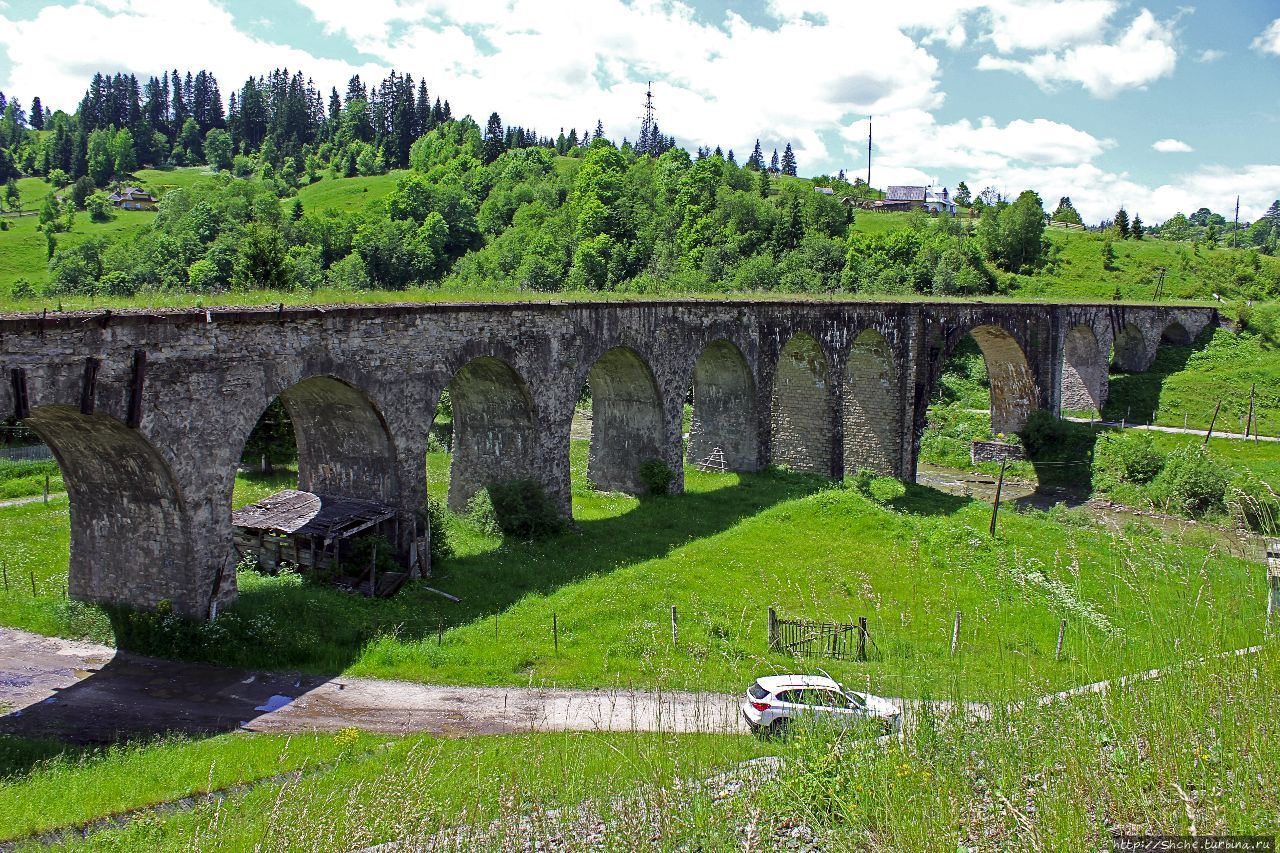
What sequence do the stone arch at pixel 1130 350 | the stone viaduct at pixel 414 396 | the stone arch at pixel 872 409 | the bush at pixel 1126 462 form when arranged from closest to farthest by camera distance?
the stone viaduct at pixel 414 396
the stone arch at pixel 872 409
the bush at pixel 1126 462
the stone arch at pixel 1130 350

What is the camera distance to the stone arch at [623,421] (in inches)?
1111

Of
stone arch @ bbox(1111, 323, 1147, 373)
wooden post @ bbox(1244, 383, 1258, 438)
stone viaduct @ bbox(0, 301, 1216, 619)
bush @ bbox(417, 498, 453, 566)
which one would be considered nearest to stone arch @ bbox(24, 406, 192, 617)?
stone viaduct @ bbox(0, 301, 1216, 619)

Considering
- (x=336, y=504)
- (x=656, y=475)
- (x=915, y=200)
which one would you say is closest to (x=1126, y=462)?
(x=656, y=475)

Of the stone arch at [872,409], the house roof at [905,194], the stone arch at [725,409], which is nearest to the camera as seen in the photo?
Result: the stone arch at [725,409]

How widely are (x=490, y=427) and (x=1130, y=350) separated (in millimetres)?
46645

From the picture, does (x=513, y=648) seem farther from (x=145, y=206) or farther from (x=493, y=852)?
(x=145, y=206)

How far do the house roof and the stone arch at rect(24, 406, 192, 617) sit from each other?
362ft

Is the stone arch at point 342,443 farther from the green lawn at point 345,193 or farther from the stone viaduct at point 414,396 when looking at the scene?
the green lawn at point 345,193

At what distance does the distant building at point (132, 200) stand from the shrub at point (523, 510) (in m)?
93.1

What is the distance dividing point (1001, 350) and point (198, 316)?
38.0 meters

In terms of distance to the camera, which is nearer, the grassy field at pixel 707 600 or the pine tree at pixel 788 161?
the grassy field at pixel 707 600

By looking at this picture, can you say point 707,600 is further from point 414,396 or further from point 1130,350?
point 1130,350

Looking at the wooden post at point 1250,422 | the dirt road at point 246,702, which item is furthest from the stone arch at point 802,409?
the wooden post at point 1250,422

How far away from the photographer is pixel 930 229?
3147 inches
